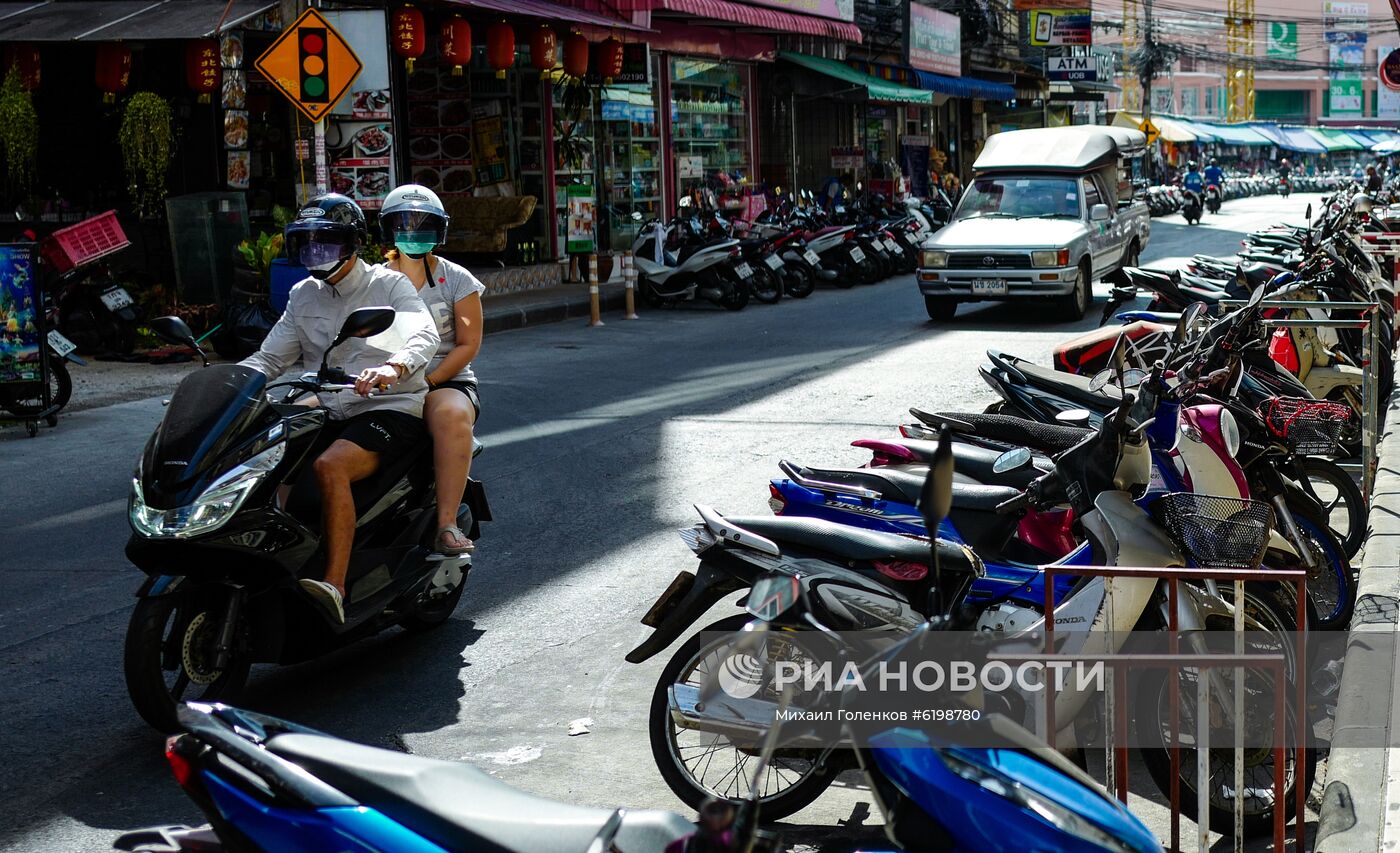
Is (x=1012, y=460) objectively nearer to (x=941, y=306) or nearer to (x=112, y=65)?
(x=941, y=306)

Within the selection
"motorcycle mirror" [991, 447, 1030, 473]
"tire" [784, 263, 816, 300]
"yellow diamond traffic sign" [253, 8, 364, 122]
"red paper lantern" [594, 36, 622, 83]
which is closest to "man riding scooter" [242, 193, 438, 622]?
"motorcycle mirror" [991, 447, 1030, 473]

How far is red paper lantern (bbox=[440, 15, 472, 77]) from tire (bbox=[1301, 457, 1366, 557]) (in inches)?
497

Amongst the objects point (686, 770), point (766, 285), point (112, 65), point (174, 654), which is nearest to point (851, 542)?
point (686, 770)

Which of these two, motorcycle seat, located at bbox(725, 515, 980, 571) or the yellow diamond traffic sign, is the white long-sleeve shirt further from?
the yellow diamond traffic sign

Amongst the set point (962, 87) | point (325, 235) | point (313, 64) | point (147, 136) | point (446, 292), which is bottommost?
point (446, 292)

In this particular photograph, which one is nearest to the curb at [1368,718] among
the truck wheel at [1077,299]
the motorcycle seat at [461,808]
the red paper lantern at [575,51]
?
the motorcycle seat at [461,808]

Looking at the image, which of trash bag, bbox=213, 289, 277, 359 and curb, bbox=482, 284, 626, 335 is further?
curb, bbox=482, 284, 626, 335

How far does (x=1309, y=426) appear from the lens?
6.05 meters

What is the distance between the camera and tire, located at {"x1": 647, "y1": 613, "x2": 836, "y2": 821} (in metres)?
4.27

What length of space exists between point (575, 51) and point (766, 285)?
3.83 m

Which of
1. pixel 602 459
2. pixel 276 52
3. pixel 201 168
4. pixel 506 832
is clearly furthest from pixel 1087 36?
pixel 506 832

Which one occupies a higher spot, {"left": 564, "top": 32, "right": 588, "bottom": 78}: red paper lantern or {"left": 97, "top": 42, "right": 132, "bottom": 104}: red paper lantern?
{"left": 564, "top": 32, "right": 588, "bottom": 78}: red paper lantern

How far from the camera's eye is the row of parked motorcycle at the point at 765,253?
19219mm

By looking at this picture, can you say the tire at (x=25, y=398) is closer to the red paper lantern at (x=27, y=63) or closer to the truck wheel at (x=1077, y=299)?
the red paper lantern at (x=27, y=63)
